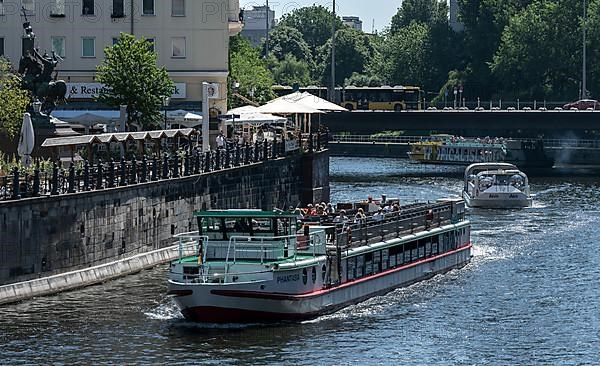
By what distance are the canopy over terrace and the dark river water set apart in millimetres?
6481

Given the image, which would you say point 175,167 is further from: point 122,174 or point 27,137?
point 27,137

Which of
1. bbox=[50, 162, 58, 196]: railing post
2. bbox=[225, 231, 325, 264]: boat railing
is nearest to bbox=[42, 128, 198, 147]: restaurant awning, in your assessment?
bbox=[50, 162, 58, 196]: railing post

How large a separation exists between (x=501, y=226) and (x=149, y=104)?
18824 mm

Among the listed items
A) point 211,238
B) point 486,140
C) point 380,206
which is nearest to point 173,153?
point 380,206

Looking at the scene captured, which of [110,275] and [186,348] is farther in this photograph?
[110,275]

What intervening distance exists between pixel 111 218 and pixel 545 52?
117 metres

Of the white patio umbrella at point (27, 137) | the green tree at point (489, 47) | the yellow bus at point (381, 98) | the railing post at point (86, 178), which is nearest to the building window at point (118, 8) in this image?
the white patio umbrella at point (27, 137)

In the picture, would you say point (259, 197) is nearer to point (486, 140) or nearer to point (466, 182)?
point (466, 182)

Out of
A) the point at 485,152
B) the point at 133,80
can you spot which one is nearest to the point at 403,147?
the point at 485,152

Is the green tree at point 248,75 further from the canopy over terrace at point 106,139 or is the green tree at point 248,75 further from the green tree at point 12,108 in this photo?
the green tree at point 12,108

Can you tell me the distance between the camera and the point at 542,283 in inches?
2598

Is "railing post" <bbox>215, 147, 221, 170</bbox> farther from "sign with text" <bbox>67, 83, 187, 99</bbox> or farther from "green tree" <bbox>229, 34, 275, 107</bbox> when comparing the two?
"green tree" <bbox>229, 34, 275, 107</bbox>

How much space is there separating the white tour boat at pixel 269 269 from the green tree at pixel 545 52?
383 feet

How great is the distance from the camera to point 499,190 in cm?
10275
